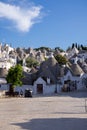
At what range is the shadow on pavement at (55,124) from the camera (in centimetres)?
1977

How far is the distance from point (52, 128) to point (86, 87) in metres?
61.6

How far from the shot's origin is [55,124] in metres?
21.2

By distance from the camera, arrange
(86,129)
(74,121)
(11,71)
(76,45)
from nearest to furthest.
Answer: (86,129) < (74,121) < (11,71) < (76,45)

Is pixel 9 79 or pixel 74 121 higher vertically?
pixel 9 79

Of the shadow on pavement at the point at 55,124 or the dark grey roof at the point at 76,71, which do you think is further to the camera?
the dark grey roof at the point at 76,71

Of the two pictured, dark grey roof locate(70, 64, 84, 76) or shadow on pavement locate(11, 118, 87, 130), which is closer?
shadow on pavement locate(11, 118, 87, 130)

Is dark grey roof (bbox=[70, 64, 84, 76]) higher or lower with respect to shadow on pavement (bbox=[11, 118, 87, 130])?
higher

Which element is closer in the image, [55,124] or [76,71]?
[55,124]

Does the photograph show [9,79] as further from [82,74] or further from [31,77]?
[82,74]

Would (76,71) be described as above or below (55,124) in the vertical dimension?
above

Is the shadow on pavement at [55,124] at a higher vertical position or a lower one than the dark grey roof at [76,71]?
lower

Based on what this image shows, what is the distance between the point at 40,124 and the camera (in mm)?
21172

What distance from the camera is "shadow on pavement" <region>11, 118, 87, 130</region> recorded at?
19.8 meters

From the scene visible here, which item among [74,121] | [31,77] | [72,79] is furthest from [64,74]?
[74,121]
